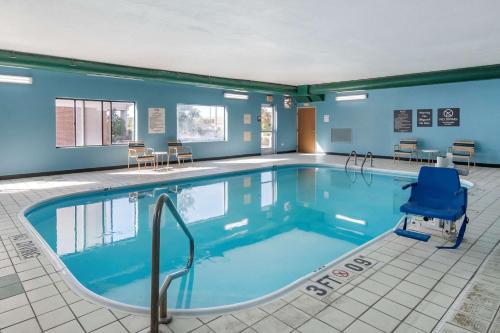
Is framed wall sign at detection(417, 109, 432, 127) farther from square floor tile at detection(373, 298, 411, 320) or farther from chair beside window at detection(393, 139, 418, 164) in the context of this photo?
square floor tile at detection(373, 298, 411, 320)

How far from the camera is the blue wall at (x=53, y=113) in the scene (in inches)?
291

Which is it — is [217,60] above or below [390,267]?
above

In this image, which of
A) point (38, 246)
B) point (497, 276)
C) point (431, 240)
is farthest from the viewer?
point (431, 240)

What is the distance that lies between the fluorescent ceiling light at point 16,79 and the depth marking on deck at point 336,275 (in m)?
7.57

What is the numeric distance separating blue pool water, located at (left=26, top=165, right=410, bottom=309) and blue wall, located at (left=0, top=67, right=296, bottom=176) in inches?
101

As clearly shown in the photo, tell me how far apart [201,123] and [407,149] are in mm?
6696

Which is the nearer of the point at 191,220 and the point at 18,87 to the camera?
the point at 191,220

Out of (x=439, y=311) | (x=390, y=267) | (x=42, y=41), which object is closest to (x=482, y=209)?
(x=390, y=267)

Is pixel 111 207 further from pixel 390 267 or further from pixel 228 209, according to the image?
pixel 390 267

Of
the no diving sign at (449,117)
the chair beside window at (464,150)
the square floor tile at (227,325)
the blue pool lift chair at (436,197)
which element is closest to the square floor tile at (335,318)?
the square floor tile at (227,325)

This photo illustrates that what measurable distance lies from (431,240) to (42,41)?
6698 millimetres

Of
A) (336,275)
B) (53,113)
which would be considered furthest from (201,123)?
(336,275)

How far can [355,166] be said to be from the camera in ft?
32.5

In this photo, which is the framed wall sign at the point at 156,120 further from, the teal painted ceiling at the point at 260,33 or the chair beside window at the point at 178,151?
the teal painted ceiling at the point at 260,33
